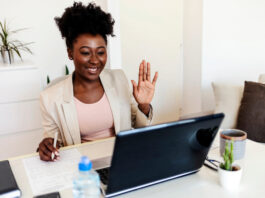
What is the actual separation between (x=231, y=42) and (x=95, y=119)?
1782mm

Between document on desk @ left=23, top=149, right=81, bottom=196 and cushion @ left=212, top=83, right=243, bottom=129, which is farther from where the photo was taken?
cushion @ left=212, top=83, right=243, bottom=129

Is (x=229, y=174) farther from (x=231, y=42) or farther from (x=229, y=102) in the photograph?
(x=231, y=42)

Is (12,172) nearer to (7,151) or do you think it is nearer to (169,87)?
(7,151)

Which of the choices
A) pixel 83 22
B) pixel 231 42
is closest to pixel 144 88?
pixel 83 22

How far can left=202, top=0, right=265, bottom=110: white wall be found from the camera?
2.74 m

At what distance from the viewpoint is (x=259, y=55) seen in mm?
3006

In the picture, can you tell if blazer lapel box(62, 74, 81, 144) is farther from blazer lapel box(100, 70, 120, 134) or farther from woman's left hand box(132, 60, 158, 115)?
woman's left hand box(132, 60, 158, 115)

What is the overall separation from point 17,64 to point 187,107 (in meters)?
1.73

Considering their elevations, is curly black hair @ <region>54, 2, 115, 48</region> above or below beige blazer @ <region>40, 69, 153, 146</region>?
above

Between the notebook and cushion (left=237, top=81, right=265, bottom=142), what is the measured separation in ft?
5.32

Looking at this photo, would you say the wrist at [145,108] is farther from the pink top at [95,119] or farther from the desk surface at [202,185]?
the desk surface at [202,185]

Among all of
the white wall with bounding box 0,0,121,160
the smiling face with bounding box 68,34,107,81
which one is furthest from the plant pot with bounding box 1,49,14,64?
the smiling face with bounding box 68,34,107,81

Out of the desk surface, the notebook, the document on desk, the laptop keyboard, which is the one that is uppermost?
the notebook

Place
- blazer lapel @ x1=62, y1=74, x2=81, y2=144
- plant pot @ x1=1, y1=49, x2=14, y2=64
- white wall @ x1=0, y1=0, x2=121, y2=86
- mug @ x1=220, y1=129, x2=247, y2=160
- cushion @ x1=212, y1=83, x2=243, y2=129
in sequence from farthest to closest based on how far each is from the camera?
1. white wall @ x1=0, y1=0, x2=121, y2=86
2. plant pot @ x1=1, y1=49, x2=14, y2=64
3. cushion @ x1=212, y1=83, x2=243, y2=129
4. blazer lapel @ x1=62, y1=74, x2=81, y2=144
5. mug @ x1=220, y1=129, x2=247, y2=160
